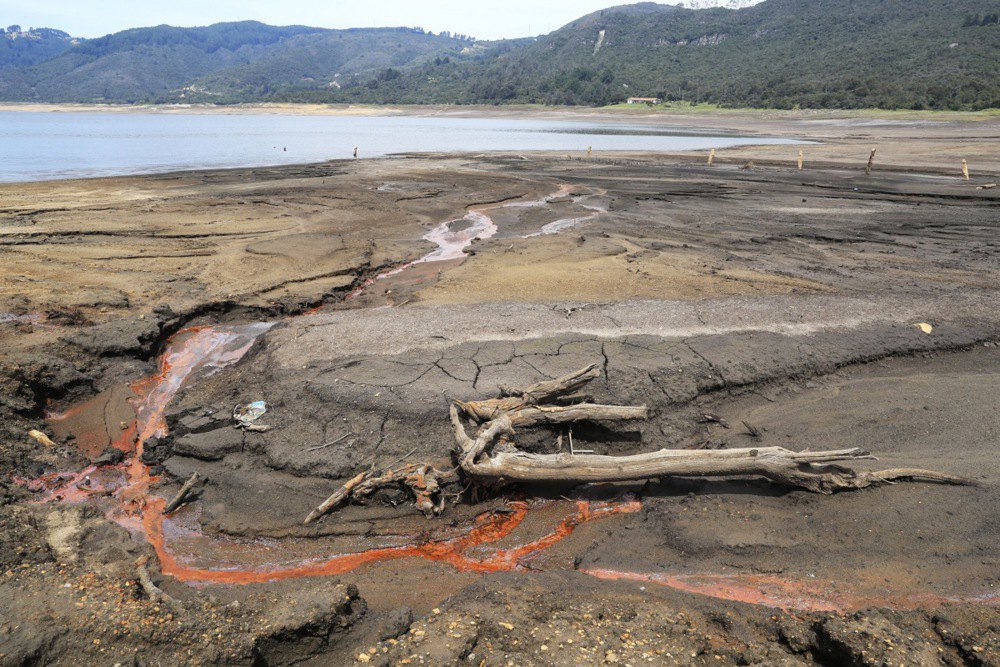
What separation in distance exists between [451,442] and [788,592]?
3114 millimetres

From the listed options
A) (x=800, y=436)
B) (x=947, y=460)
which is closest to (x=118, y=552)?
(x=800, y=436)

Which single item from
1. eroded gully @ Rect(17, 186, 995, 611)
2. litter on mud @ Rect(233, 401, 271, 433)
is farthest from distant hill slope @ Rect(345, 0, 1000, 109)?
litter on mud @ Rect(233, 401, 271, 433)

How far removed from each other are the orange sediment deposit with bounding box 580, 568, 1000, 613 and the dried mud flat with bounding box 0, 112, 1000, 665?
2 centimetres

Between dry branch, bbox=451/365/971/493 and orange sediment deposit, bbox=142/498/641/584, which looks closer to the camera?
orange sediment deposit, bbox=142/498/641/584

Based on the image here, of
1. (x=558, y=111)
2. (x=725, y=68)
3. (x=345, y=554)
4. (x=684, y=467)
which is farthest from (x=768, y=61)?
(x=345, y=554)

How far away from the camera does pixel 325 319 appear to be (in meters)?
8.02

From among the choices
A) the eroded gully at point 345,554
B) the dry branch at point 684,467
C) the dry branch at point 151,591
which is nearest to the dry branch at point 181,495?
the eroded gully at point 345,554

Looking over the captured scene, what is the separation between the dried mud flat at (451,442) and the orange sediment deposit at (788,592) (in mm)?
24

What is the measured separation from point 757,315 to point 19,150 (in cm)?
4966

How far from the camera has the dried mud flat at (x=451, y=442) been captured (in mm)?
3301

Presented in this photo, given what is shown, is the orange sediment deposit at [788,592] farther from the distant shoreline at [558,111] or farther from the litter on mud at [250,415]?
the distant shoreline at [558,111]

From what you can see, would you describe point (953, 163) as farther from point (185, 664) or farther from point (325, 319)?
point (185, 664)

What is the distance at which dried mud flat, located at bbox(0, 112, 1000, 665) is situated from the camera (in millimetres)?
3301

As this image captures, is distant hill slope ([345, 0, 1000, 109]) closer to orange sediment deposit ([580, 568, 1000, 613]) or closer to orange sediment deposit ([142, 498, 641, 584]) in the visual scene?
orange sediment deposit ([580, 568, 1000, 613])
